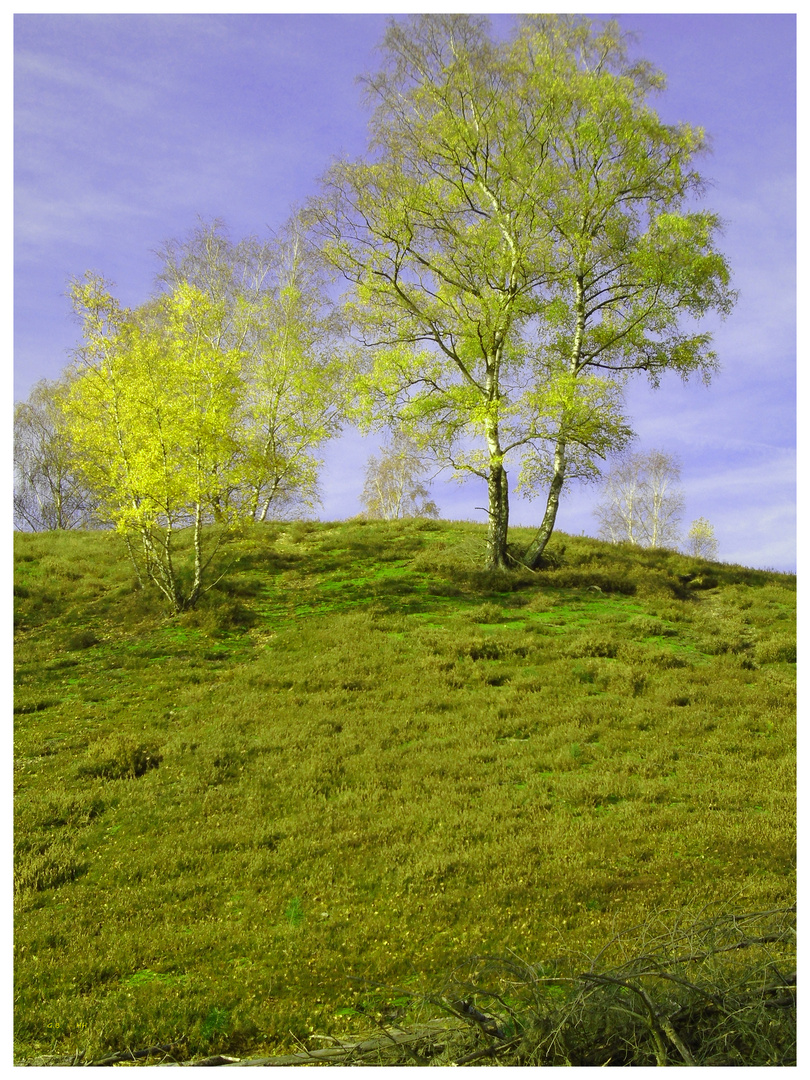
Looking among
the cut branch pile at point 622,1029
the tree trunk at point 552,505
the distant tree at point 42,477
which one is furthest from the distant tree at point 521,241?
the distant tree at point 42,477

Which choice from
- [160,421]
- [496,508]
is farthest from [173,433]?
[496,508]

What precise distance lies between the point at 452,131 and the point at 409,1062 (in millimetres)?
21604

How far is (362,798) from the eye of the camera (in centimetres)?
853

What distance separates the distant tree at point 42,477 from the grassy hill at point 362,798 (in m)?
25.3

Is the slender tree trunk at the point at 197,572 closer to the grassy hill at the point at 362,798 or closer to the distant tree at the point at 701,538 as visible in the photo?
the grassy hill at the point at 362,798

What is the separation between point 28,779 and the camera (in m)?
9.58

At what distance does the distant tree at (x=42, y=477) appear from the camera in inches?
1598

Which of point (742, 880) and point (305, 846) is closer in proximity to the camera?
point (742, 880)

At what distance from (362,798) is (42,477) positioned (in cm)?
4199

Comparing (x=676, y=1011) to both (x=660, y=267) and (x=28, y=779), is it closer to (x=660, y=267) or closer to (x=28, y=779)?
(x=28, y=779)

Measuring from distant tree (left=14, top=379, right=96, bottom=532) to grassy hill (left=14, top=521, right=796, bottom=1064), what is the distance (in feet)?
82.9

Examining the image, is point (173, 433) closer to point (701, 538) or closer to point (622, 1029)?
point (622, 1029)

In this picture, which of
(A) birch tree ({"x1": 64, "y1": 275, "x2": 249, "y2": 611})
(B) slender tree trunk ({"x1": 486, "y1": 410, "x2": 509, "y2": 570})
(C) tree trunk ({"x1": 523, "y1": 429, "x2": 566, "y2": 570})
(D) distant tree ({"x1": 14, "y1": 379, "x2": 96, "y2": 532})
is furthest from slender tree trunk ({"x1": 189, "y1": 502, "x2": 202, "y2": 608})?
(D) distant tree ({"x1": 14, "y1": 379, "x2": 96, "y2": 532})

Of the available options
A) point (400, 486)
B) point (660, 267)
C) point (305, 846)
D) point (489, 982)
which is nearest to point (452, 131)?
point (660, 267)
